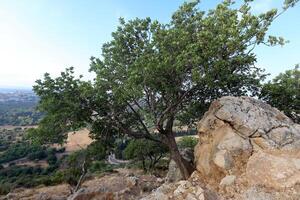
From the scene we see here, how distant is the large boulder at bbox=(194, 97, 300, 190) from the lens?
13.5 meters

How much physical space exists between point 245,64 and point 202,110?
5255mm

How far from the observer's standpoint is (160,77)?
1764cm

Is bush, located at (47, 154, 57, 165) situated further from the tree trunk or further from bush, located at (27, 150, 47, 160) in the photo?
the tree trunk

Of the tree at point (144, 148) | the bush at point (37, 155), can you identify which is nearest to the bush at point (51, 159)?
the bush at point (37, 155)

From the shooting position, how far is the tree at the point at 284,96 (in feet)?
69.9

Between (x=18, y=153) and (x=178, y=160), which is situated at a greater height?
(x=18, y=153)

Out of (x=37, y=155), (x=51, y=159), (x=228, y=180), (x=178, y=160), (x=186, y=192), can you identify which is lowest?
(x=186, y=192)

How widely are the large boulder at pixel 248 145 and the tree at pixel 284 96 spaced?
3.71 meters

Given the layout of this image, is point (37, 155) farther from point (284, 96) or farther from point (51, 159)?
point (284, 96)

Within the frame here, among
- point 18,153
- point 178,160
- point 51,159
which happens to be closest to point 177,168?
point 178,160

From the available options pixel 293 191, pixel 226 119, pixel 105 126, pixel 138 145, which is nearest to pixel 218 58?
pixel 226 119

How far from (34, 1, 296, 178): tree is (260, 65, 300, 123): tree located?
1.06 meters

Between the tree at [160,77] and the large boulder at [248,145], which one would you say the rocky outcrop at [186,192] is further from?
the tree at [160,77]

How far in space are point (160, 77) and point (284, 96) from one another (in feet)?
35.0
